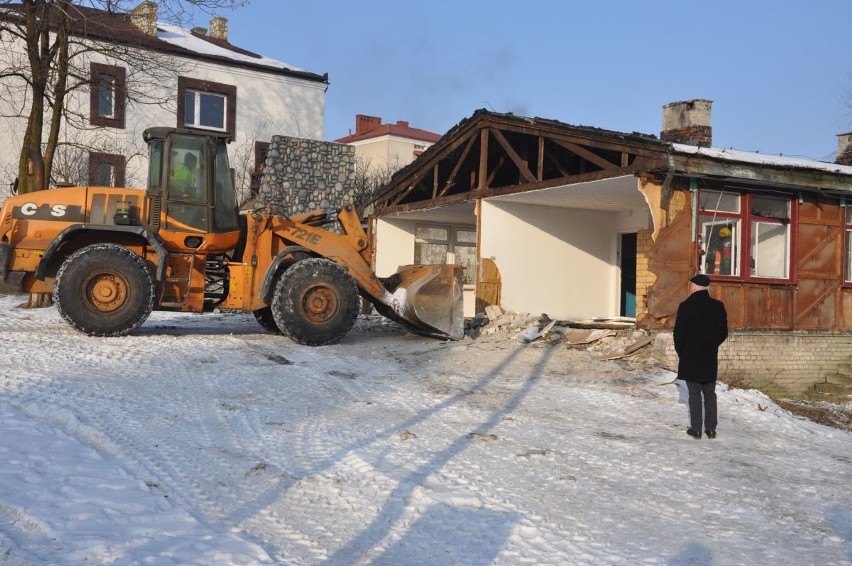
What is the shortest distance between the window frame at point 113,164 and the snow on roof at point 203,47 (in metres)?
4.69

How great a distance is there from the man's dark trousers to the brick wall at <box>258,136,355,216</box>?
1797 centimetres

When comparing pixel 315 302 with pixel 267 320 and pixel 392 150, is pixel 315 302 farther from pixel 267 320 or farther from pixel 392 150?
pixel 392 150

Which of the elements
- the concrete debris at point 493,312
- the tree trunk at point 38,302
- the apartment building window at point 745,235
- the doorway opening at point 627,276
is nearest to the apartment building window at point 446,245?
the doorway opening at point 627,276

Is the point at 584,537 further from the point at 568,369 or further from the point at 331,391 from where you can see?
the point at 568,369

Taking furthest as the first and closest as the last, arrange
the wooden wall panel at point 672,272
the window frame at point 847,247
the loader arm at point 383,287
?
the window frame at point 847,247 → the loader arm at point 383,287 → the wooden wall panel at point 672,272

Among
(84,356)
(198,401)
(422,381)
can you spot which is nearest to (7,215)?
(84,356)

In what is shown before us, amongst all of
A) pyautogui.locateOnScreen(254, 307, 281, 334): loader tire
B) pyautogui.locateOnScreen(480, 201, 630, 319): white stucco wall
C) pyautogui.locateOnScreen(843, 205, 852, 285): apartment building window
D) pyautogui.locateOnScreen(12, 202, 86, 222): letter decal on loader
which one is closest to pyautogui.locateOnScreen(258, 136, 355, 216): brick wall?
pyautogui.locateOnScreen(480, 201, 630, 319): white stucco wall

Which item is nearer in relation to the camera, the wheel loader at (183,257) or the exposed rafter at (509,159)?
the wheel loader at (183,257)

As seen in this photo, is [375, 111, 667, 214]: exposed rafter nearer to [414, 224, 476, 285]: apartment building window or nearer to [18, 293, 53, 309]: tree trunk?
[414, 224, 476, 285]: apartment building window

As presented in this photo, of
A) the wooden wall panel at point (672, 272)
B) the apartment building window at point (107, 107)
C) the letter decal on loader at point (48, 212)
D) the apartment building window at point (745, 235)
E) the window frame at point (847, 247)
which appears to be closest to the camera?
the letter decal on loader at point (48, 212)

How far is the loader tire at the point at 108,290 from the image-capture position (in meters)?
11.3

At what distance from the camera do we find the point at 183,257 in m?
12.1

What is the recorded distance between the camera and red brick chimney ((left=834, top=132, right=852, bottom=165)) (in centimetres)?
1811

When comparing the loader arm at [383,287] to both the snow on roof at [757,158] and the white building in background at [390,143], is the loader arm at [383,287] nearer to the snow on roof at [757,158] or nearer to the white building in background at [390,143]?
the snow on roof at [757,158]
